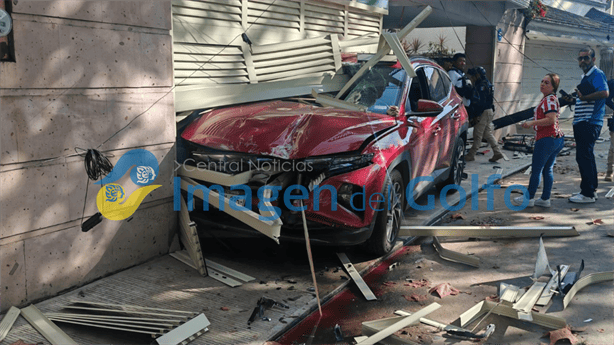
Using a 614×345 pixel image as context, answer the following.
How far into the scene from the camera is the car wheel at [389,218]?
5617 mm

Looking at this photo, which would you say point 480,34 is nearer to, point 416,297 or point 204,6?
point 204,6

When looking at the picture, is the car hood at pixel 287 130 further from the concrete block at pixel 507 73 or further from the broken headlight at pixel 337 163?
the concrete block at pixel 507 73

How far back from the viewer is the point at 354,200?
5.28 meters

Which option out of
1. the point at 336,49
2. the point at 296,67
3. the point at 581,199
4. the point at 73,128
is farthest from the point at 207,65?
the point at 581,199

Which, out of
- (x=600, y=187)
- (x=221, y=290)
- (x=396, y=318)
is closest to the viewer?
(x=396, y=318)

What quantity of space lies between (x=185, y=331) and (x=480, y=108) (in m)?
8.90

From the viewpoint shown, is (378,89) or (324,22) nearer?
(378,89)

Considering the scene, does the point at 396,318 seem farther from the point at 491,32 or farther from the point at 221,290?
the point at 491,32

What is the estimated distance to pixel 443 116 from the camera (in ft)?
24.4

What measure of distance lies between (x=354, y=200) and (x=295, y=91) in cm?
262

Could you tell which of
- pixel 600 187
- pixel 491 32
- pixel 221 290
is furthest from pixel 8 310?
pixel 491 32

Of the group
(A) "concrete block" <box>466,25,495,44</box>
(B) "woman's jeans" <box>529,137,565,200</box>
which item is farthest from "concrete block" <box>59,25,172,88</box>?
(A) "concrete block" <box>466,25,495,44</box>

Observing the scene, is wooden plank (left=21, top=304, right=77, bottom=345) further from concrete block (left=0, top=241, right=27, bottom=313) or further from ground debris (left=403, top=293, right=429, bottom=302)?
ground debris (left=403, top=293, right=429, bottom=302)

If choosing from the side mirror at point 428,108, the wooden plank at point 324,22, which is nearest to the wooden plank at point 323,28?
the wooden plank at point 324,22
